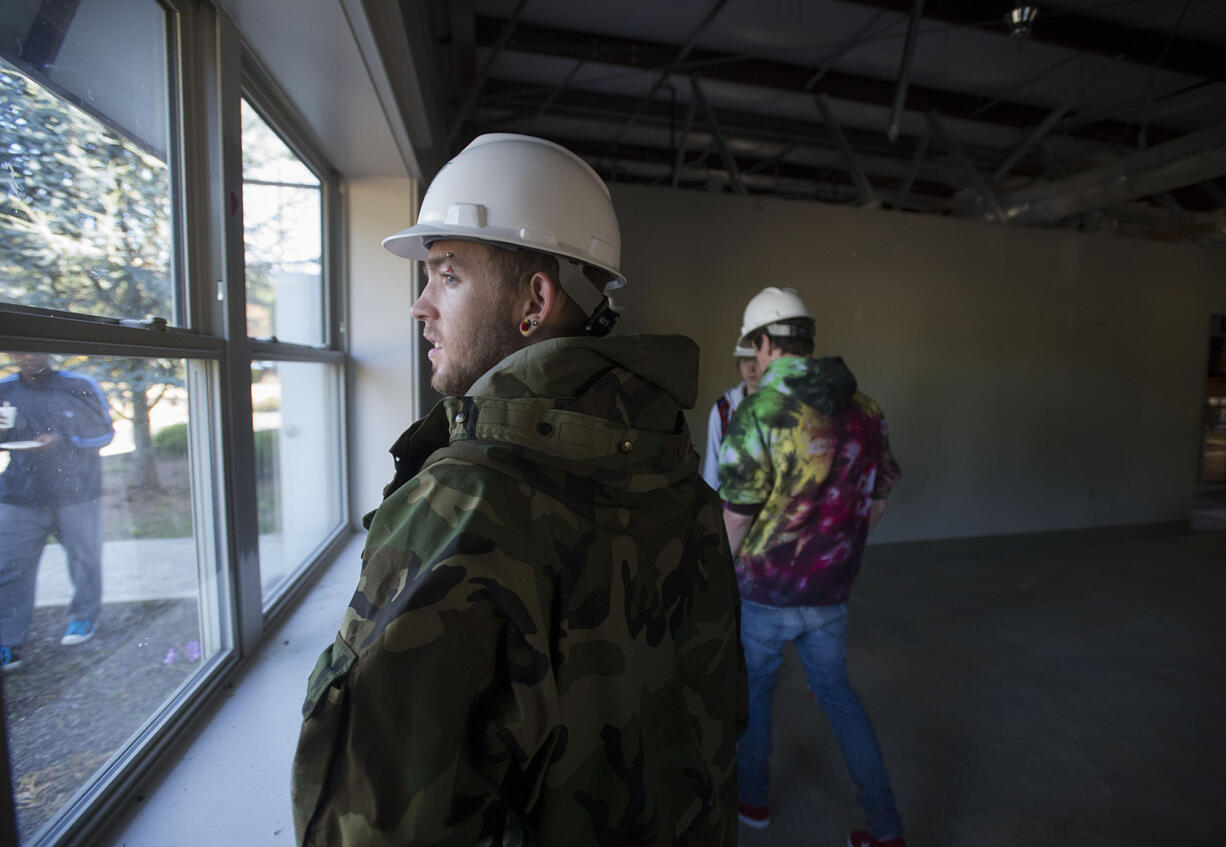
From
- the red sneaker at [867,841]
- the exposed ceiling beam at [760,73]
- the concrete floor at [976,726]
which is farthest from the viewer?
the exposed ceiling beam at [760,73]

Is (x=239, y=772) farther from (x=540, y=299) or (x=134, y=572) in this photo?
(x=540, y=299)

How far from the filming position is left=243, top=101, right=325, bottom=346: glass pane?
1649 mm

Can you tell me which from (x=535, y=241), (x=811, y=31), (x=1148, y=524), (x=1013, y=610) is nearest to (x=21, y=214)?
(x=535, y=241)

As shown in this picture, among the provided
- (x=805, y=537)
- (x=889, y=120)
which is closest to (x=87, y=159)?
(x=805, y=537)

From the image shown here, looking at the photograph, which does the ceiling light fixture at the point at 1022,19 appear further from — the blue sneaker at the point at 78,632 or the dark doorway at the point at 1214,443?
the dark doorway at the point at 1214,443

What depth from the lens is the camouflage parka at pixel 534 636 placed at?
58cm

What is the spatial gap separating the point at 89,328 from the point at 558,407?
75cm

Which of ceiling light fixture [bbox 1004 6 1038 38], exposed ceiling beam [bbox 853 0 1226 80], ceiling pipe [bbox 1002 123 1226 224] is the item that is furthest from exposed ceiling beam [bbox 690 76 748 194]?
ceiling pipe [bbox 1002 123 1226 224]

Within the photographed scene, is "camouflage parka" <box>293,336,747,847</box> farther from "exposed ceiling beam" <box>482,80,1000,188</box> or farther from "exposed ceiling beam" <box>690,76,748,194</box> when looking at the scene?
"exposed ceiling beam" <box>482,80,1000,188</box>

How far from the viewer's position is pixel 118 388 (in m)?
1.05

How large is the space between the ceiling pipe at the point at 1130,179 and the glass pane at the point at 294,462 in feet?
16.0

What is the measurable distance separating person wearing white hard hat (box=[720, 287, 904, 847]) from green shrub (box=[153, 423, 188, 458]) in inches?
57.1

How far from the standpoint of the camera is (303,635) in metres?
1.62

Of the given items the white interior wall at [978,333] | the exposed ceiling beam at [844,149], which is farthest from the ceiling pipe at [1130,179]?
the exposed ceiling beam at [844,149]
